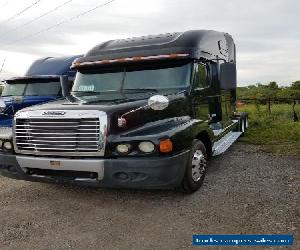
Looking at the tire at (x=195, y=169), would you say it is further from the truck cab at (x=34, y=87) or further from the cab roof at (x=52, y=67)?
the cab roof at (x=52, y=67)

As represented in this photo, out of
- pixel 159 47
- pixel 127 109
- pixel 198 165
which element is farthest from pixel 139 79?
pixel 198 165

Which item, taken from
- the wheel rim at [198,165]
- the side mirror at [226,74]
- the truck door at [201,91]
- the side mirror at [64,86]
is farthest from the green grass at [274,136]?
the side mirror at [64,86]

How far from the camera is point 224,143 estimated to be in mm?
7953

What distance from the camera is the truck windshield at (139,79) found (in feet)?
20.2

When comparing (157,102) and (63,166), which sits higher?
(157,102)

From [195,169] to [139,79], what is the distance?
68.3 inches

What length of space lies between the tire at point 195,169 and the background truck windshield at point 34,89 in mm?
4943

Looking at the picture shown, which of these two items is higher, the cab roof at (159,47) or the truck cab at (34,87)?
the cab roof at (159,47)

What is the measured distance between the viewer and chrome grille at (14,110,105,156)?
4.96 metres

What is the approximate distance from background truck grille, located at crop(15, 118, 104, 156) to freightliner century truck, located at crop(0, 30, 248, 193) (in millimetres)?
13

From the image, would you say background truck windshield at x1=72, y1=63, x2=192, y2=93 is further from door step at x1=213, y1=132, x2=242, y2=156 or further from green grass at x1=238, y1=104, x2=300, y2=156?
green grass at x1=238, y1=104, x2=300, y2=156

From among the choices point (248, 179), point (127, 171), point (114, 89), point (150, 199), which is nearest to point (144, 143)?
point (127, 171)

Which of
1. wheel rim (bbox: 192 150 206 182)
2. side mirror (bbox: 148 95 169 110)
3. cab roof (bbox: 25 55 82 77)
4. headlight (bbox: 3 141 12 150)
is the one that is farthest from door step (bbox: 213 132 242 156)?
cab roof (bbox: 25 55 82 77)

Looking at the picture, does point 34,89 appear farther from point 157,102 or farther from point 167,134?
point 167,134
